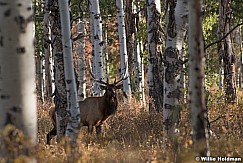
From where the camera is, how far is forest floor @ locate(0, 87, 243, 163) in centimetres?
555

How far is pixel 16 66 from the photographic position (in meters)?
4.39

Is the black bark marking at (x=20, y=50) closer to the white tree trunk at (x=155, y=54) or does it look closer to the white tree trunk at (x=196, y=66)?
the white tree trunk at (x=196, y=66)

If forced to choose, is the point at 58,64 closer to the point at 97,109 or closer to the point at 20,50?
the point at 97,109

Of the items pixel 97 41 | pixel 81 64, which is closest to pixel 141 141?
pixel 97 41

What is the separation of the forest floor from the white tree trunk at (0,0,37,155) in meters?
0.42

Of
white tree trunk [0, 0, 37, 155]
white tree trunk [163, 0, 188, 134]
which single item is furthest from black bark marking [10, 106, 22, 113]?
white tree trunk [163, 0, 188, 134]

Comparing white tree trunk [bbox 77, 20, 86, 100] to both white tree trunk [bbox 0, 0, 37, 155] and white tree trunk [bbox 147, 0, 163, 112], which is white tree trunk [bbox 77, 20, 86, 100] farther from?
white tree trunk [bbox 0, 0, 37, 155]

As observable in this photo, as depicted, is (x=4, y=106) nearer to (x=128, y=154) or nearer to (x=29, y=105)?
(x=29, y=105)

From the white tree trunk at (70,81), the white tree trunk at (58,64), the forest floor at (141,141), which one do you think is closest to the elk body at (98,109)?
the forest floor at (141,141)

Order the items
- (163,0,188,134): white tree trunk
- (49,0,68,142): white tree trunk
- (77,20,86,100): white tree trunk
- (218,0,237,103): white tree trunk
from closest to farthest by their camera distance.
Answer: (163,0,188,134): white tree trunk, (49,0,68,142): white tree trunk, (218,0,237,103): white tree trunk, (77,20,86,100): white tree trunk

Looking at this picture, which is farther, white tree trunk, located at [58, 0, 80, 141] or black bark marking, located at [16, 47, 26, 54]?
white tree trunk, located at [58, 0, 80, 141]

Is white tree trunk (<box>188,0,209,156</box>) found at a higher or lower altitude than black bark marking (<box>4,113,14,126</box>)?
higher

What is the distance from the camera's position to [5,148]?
14.9 ft

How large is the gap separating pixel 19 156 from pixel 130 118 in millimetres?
6537
